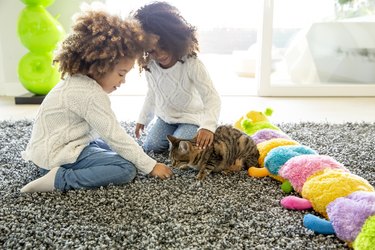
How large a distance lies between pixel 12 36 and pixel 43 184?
6.70ft

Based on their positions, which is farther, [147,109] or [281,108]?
[281,108]

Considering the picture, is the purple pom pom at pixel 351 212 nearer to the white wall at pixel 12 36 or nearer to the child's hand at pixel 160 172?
the child's hand at pixel 160 172

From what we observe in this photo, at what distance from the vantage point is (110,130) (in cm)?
131

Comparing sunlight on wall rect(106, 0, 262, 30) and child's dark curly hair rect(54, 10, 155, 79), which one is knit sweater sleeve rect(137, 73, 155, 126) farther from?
sunlight on wall rect(106, 0, 262, 30)

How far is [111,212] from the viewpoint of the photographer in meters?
1.13

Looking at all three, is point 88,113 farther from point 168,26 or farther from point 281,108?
point 281,108

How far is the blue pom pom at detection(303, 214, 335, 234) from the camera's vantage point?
3.31 feet

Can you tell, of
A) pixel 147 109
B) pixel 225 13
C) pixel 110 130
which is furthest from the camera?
pixel 225 13

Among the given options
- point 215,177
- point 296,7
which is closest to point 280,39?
point 296,7

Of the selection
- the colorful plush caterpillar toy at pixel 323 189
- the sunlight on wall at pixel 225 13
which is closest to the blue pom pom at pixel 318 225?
the colorful plush caterpillar toy at pixel 323 189

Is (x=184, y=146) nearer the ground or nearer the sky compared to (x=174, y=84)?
nearer the ground

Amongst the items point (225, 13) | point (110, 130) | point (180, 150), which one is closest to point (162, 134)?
point (180, 150)

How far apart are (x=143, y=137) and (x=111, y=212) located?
0.79 metres

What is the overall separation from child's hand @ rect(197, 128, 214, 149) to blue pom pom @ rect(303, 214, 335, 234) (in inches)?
19.3
